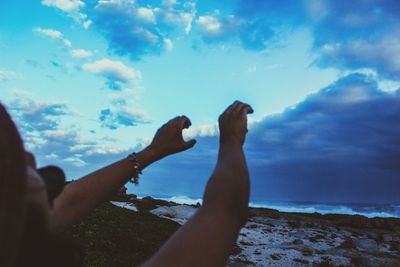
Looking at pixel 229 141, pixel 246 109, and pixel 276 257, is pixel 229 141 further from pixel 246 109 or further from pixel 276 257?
pixel 276 257

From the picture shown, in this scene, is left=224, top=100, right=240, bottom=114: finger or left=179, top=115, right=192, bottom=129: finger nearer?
left=224, top=100, right=240, bottom=114: finger

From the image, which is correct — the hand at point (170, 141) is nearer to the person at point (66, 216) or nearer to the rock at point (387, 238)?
the person at point (66, 216)

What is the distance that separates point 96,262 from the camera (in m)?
11.7

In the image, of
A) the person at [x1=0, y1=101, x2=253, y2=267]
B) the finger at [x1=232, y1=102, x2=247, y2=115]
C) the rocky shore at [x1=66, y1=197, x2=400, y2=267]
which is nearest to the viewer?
the person at [x1=0, y1=101, x2=253, y2=267]

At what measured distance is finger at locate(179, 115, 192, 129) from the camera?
2993 millimetres

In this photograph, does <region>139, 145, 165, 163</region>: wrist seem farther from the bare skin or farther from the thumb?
the bare skin

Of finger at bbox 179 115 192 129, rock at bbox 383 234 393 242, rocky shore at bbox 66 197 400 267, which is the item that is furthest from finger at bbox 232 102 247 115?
rock at bbox 383 234 393 242

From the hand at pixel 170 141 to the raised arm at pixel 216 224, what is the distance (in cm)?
115

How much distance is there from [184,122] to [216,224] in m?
1.61

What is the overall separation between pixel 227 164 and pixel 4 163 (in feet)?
3.03

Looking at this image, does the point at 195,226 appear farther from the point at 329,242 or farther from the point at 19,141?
the point at 329,242

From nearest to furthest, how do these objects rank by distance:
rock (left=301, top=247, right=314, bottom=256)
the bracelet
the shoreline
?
the bracelet, the shoreline, rock (left=301, top=247, right=314, bottom=256)

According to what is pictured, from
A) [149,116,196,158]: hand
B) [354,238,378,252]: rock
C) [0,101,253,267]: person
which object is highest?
[149,116,196,158]: hand

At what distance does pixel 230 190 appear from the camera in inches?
62.2
